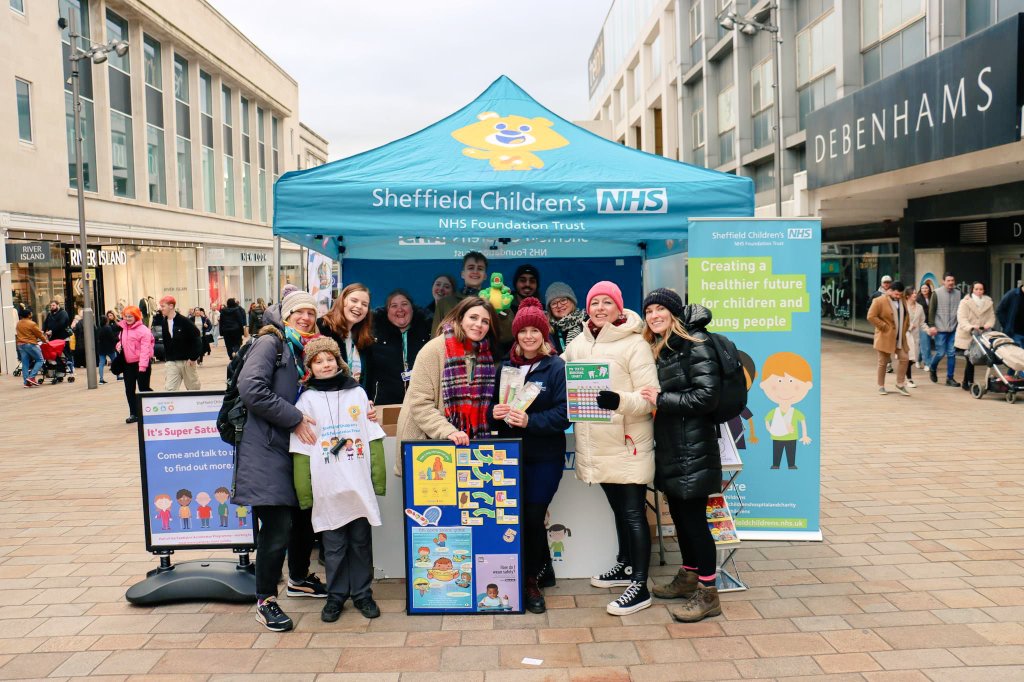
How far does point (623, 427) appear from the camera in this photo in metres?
4.71

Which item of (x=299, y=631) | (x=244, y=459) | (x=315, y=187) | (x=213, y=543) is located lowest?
(x=299, y=631)

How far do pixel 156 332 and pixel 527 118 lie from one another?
10.5 metres

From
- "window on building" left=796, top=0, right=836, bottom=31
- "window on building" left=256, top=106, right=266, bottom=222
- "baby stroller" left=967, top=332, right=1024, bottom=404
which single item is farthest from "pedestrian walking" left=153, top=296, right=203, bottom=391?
"window on building" left=256, top=106, right=266, bottom=222

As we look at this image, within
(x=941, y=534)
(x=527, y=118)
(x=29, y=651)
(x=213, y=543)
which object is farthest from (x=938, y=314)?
(x=29, y=651)

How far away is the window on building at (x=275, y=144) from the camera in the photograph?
4416 centimetres

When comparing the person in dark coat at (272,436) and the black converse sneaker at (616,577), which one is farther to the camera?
the black converse sneaker at (616,577)

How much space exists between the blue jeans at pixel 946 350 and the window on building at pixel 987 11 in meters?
5.26

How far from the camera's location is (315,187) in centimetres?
563

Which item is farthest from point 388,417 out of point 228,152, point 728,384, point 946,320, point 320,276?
point 228,152

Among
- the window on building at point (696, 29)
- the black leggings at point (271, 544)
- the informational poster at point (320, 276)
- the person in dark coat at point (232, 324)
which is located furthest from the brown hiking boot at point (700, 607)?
the window on building at point (696, 29)

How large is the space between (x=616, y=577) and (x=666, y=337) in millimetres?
1649

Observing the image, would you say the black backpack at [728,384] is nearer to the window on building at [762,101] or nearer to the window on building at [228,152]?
the window on building at [762,101]

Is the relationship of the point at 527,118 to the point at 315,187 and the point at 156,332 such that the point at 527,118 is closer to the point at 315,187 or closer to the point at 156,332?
the point at 315,187

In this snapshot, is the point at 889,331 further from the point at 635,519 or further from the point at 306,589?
the point at 306,589
